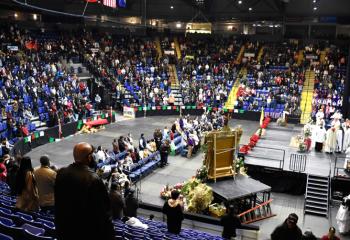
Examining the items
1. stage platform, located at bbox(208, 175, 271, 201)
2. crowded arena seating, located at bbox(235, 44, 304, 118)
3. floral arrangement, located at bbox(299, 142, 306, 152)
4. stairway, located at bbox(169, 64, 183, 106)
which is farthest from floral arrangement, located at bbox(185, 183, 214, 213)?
stairway, located at bbox(169, 64, 183, 106)

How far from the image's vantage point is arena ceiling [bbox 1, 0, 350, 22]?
34.6 meters

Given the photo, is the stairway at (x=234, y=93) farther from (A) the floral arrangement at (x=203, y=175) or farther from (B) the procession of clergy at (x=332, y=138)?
(A) the floral arrangement at (x=203, y=175)

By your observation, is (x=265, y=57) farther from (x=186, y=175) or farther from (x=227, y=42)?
(x=186, y=175)

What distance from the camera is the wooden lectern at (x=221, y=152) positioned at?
496 inches

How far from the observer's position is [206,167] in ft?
42.6

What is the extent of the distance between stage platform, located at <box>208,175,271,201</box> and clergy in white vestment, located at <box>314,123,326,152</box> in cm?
640

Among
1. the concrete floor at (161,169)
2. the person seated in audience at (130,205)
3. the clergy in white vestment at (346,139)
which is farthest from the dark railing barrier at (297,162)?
the person seated in audience at (130,205)

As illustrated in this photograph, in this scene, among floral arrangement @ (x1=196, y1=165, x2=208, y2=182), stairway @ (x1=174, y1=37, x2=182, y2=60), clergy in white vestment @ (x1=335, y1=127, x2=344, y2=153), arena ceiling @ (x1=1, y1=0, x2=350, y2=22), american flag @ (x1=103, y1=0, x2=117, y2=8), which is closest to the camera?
floral arrangement @ (x1=196, y1=165, x2=208, y2=182)

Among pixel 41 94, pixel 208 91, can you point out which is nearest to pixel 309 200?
pixel 41 94

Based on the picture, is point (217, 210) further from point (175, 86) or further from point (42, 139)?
point (175, 86)

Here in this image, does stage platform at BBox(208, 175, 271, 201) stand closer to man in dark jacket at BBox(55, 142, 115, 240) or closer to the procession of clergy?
the procession of clergy

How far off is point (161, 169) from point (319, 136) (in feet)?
25.4

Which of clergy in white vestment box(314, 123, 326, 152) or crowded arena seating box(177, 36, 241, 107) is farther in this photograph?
crowded arena seating box(177, 36, 241, 107)

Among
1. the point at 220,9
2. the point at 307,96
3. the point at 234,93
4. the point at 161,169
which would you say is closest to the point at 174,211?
the point at 161,169
